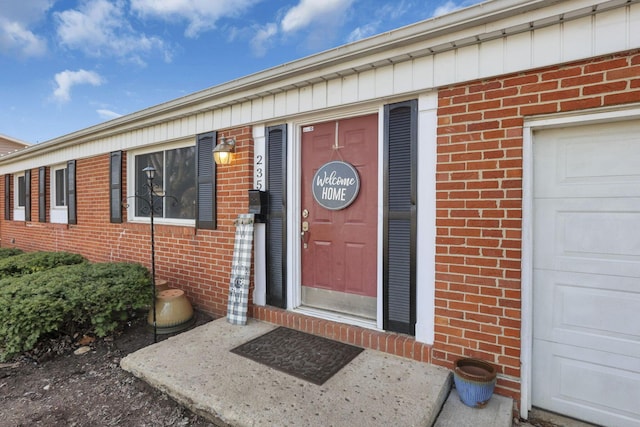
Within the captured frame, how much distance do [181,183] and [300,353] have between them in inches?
124

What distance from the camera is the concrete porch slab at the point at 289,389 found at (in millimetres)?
1777

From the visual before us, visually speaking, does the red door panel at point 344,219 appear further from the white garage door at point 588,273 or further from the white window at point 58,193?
the white window at point 58,193

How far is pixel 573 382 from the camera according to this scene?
203 centimetres

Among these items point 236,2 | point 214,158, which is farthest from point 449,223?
point 236,2

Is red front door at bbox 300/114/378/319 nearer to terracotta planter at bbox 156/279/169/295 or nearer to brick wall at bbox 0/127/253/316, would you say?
brick wall at bbox 0/127/253/316

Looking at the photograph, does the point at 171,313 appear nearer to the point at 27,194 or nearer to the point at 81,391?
the point at 81,391

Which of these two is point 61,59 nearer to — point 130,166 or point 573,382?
point 130,166

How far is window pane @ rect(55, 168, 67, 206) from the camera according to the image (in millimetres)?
6568

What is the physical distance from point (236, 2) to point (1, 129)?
12.8m

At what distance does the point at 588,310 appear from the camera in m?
1.99

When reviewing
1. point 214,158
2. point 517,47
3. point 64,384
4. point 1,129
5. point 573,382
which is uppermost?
point 1,129

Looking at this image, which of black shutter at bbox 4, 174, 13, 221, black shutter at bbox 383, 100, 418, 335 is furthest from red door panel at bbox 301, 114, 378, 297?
black shutter at bbox 4, 174, 13, 221

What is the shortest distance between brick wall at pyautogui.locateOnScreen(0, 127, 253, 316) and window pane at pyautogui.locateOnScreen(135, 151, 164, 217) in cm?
27

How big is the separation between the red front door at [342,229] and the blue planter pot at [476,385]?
979mm
